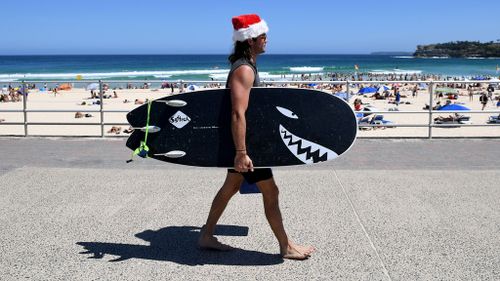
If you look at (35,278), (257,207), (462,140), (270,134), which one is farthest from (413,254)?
(462,140)

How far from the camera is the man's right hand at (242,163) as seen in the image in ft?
11.3

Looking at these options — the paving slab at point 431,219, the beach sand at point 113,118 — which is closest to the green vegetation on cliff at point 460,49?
the beach sand at point 113,118

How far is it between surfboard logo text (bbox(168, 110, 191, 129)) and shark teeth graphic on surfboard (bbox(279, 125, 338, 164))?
0.63 metres

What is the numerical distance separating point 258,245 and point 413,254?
3.48 feet

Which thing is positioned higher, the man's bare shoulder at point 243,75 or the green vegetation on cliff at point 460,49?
the green vegetation on cliff at point 460,49

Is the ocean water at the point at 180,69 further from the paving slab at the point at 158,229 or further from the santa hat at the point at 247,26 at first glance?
the santa hat at the point at 247,26

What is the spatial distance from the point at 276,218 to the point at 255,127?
24.0 inches

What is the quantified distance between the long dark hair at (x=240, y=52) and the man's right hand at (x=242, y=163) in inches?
23.7

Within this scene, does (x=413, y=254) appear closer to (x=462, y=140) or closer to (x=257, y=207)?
(x=257, y=207)

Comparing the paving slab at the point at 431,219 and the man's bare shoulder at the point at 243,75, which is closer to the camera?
the man's bare shoulder at the point at 243,75

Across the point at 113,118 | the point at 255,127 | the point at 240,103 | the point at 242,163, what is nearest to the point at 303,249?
the point at 242,163

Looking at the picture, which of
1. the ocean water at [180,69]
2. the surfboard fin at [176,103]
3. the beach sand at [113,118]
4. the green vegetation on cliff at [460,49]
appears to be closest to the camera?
A: the surfboard fin at [176,103]

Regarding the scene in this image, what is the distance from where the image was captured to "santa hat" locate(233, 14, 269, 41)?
11.4ft

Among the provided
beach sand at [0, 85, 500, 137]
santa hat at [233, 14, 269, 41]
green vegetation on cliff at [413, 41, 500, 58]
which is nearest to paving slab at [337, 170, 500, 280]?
santa hat at [233, 14, 269, 41]
